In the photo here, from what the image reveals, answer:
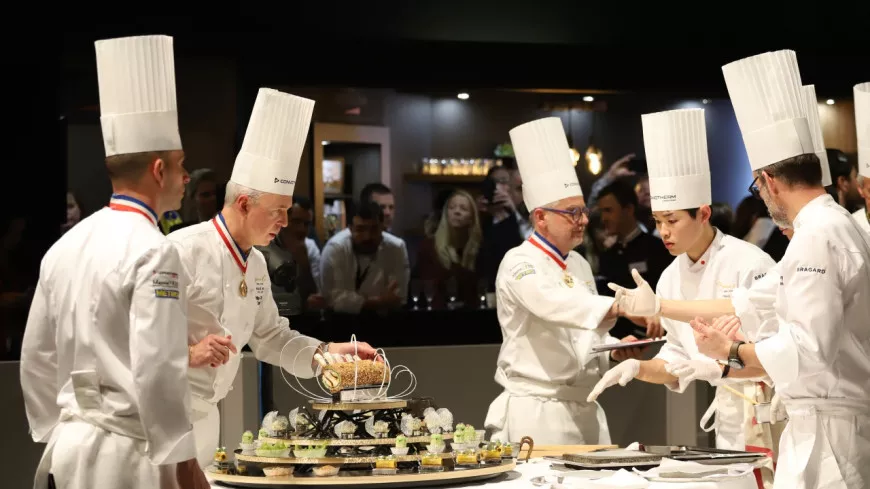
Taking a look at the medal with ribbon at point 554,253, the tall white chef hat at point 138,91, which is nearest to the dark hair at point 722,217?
the medal with ribbon at point 554,253

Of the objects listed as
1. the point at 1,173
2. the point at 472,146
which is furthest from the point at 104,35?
the point at 472,146

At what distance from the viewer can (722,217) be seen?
627cm

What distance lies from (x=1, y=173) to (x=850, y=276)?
4.29m

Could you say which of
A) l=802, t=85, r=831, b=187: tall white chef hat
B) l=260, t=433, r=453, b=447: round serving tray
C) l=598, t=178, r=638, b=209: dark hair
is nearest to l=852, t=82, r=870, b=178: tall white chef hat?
l=802, t=85, r=831, b=187: tall white chef hat

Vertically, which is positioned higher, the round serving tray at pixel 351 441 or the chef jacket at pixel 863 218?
the chef jacket at pixel 863 218

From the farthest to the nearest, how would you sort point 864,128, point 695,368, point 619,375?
point 864,128 < point 619,375 < point 695,368

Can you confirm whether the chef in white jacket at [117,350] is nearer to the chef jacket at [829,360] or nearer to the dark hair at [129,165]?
the dark hair at [129,165]

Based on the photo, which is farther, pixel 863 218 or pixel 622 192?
pixel 622 192

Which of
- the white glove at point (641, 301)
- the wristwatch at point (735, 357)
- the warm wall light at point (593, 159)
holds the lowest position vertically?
the wristwatch at point (735, 357)

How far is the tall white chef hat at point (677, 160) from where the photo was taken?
3992 millimetres

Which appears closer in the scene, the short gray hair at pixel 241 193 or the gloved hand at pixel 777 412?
the gloved hand at pixel 777 412

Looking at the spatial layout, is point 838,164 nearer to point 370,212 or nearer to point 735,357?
point 370,212

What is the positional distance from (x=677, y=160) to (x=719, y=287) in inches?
19.4

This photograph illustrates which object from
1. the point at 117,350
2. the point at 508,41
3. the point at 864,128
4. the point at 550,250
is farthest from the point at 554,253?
the point at 508,41
